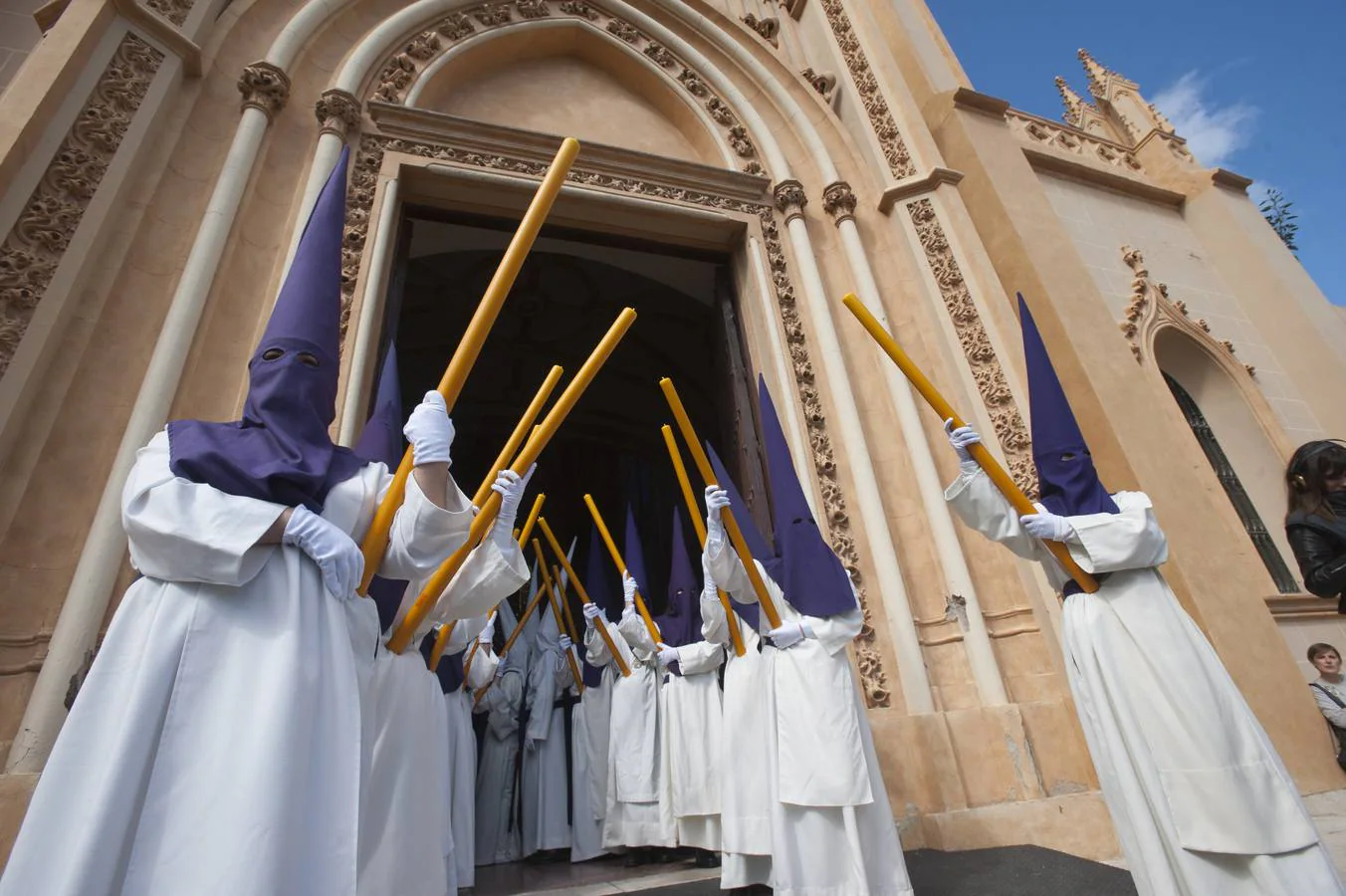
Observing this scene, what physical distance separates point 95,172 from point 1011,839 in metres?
6.63

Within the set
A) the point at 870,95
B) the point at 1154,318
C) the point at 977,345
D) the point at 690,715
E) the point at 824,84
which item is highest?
the point at 824,84

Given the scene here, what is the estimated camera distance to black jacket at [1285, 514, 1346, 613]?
2.27 m

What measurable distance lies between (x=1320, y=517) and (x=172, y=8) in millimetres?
7516

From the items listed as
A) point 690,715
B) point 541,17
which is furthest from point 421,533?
point 541,17

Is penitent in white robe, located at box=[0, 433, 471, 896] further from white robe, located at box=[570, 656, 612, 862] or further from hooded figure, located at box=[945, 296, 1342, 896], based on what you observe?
white robe, located at box=[570, 656, 612, 862]

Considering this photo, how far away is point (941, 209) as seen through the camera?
6.15m

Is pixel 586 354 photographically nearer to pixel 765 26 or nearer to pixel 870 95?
pixel 765 26

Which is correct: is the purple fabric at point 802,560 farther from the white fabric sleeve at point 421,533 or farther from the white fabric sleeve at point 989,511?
the white fabric sleeve at point 421,533

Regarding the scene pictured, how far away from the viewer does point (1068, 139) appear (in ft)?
28.3

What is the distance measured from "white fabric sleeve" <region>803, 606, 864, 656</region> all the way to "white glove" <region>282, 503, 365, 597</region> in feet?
7.98

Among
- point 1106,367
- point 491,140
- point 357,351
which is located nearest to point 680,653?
point 357,351

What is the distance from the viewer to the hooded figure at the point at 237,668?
129 centimetres

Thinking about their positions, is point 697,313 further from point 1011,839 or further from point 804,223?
point 1011,839

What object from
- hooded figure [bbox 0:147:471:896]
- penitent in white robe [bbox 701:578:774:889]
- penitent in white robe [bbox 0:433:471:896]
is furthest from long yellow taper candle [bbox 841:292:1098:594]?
penitent in white robe [bbox 0:433:471:896]
